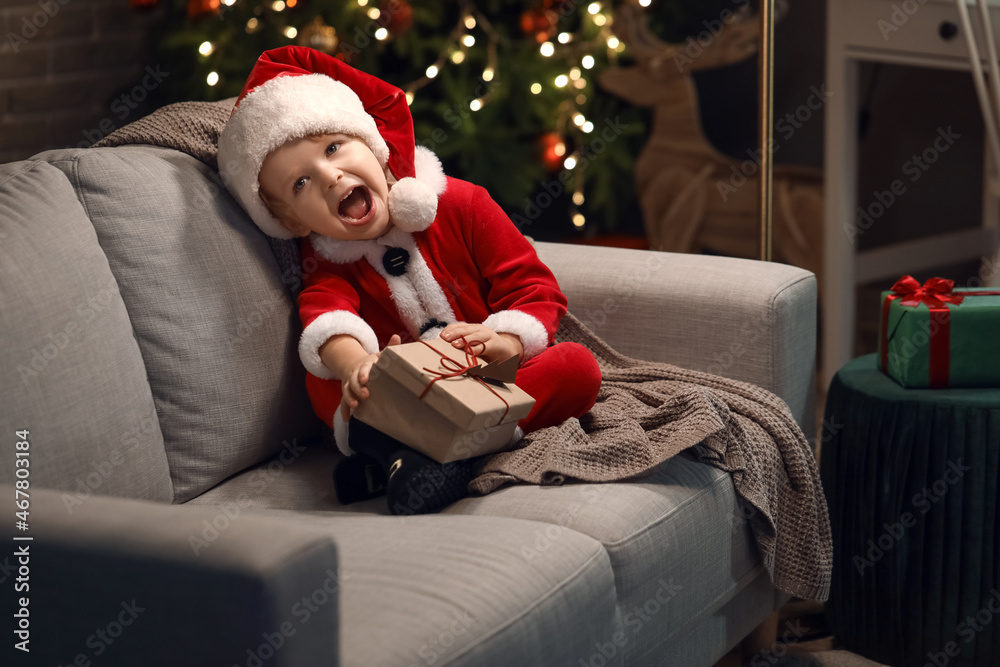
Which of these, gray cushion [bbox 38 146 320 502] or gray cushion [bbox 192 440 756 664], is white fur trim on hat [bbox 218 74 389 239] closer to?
gray cushion [bbox 38 146 320 502]

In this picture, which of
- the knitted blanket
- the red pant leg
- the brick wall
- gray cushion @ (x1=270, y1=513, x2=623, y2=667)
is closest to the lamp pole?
the knitted blanket

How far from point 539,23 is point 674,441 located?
1836mm

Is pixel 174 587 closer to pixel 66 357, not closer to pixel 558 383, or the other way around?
pixel 66 357

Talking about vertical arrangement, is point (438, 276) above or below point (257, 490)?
above

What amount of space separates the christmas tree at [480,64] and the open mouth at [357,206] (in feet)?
4.69

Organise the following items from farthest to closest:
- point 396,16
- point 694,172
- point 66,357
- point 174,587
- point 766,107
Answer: point 694,172 → point 396,16 → point 766,107 → point 66,357 → point 174,587

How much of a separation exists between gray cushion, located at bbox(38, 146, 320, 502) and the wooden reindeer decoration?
5.59ft

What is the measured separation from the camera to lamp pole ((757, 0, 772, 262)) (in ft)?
6.06

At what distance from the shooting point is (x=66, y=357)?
1.20 meters

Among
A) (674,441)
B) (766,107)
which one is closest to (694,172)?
(766,107)

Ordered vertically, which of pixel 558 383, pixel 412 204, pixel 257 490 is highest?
pixel 412 204

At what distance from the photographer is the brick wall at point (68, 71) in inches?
117

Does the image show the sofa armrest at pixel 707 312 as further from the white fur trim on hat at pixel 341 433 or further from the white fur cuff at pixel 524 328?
the white fur trim on hat at pixel 341 433

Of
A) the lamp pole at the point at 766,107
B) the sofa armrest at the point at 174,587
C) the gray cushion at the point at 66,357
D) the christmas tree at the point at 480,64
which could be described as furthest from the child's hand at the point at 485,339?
the christmas tree at the point at 480,64
